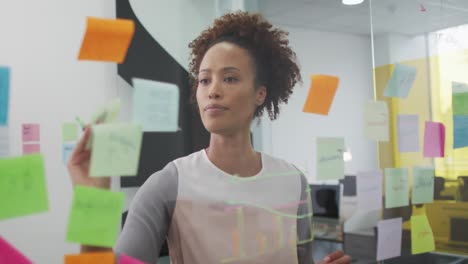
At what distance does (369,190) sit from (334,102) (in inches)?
65.5

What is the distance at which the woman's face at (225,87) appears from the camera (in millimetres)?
894

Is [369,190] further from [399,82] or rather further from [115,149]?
[115,149]

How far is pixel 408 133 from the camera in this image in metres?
1.39

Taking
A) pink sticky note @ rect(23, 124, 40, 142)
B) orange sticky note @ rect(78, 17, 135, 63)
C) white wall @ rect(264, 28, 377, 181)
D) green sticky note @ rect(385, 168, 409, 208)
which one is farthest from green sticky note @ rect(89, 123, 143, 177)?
white wall @ rect(264, 28, 377, 181)

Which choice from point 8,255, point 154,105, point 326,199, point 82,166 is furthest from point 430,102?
point 326,199

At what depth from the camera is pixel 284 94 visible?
1.06m

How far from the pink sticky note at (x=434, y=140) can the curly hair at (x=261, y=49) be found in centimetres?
61

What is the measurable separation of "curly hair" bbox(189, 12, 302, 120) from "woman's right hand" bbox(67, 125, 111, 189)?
1.32 ft

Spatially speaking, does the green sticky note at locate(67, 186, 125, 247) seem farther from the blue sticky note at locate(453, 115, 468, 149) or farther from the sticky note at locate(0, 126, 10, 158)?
the blue sticky note at locate(453, 115, 468, 149)

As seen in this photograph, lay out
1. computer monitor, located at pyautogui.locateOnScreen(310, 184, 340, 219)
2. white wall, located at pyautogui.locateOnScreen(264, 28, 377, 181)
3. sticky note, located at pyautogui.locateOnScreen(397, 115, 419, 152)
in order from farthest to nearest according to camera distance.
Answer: white wall, located at pyautogui.locateOnScreen(264, 28, 377, 181) → computer monitor, located at pyautogui.locateOnScreen(310, 184, 340, 219) → sticky note, located at pyautogui.locateOnScreen(397, 115, 419, 152)

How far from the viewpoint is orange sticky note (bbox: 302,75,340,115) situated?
107 centimetres

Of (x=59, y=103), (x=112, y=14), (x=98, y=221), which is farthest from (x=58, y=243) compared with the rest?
(x=98, y=221)

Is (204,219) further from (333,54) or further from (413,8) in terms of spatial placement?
(333,54)

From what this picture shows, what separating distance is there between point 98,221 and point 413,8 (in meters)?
1.50
